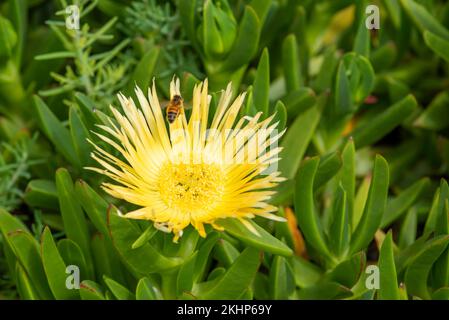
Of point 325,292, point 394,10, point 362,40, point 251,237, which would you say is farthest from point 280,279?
point 394,10

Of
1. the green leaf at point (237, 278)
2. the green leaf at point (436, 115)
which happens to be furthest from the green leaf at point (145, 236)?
the green leaf at point (436, 115)

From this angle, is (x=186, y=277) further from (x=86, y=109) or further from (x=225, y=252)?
(x=86, y=109)

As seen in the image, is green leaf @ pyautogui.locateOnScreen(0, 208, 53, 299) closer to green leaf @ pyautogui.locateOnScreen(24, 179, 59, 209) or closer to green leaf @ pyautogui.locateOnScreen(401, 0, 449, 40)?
green leaf @ pyautogui.locateOnScreen(24, 179, 59, 209)

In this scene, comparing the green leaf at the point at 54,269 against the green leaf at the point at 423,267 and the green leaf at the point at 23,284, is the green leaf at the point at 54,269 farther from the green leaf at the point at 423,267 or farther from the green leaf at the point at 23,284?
the green leaf at the point at 423,267

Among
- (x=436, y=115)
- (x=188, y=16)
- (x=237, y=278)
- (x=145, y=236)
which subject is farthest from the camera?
(x=436, y=115)

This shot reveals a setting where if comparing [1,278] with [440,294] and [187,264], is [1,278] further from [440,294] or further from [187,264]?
[440,294]

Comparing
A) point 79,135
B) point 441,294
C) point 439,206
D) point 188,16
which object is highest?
point 188,16

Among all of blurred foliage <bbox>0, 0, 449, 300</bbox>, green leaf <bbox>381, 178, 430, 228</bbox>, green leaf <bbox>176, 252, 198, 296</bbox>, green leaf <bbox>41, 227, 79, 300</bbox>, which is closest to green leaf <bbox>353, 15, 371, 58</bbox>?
blurred foliage <bbox>0, 0, 449, 300</bbox>
